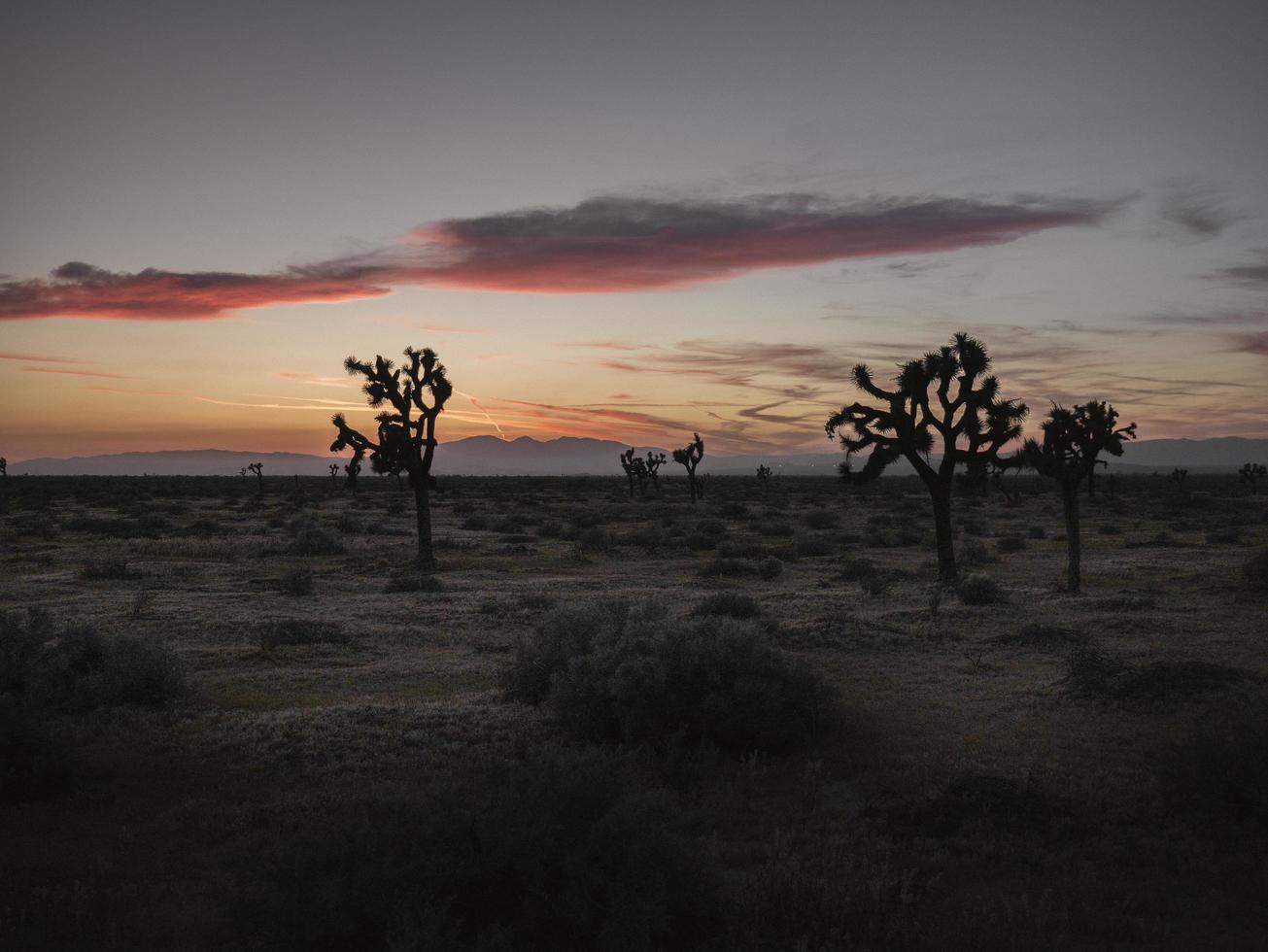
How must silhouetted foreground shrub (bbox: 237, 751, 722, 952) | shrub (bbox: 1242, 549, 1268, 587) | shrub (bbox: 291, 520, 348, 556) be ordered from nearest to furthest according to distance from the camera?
silhouetted foreground shrub (bbox: 237, 751, 722, 952), shrub (bbox: 1242, 549, 1268, 587), shrub (bbox: 291, 520, 348, 556)

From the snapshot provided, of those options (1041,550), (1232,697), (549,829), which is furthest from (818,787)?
(1041,550)

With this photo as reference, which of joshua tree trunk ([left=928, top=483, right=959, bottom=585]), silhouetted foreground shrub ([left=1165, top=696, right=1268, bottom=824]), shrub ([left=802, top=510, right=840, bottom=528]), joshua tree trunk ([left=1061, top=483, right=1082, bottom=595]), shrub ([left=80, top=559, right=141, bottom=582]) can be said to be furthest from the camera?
shrub ([left=802, top=510, right=840, bottom=528])

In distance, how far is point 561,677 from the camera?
895 cm

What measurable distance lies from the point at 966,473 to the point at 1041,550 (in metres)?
10.1

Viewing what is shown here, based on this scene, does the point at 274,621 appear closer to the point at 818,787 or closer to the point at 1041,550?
the point at 818,787

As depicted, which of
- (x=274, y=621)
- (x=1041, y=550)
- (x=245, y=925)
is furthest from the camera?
(x=1041, y=550)

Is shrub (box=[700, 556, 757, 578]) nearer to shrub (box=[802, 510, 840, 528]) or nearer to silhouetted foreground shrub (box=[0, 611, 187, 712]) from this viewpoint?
silhouetted foreground shrub (box=[0, 611, 187, 712])

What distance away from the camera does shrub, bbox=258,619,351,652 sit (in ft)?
44.7

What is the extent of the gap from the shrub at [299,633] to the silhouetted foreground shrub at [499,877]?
378 inches

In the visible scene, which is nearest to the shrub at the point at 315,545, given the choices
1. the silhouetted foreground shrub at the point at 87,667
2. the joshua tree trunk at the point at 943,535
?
the silhouetted foreground shrub at the point at 87,667

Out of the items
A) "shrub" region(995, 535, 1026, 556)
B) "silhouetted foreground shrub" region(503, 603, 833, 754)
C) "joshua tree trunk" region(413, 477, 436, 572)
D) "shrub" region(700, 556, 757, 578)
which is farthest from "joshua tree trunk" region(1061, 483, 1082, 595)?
"joshua tree trunk" region(413, 477, 436, 572)

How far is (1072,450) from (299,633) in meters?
17.3

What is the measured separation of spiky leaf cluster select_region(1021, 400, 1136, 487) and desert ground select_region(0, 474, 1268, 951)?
9.58 feet

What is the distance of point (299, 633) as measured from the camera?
13938 mm
